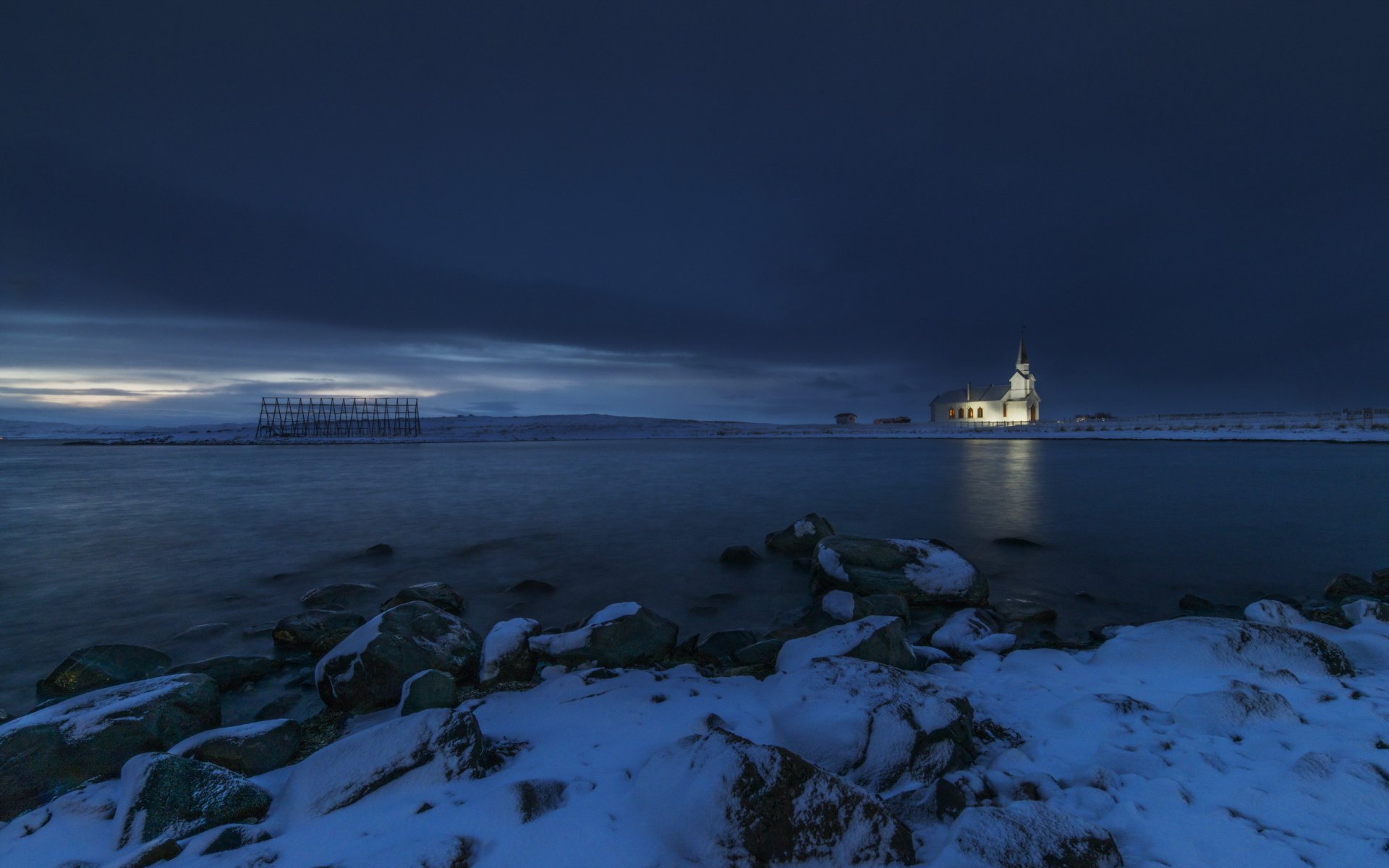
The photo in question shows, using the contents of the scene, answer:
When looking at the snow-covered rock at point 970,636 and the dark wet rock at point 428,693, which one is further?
the snow-covered rock at point 970,636

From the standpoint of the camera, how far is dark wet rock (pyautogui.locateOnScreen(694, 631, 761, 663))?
21.1 ft

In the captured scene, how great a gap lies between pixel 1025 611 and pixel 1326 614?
3.30m

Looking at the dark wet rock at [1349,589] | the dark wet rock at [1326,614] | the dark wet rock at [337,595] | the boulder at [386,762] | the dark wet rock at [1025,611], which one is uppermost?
the boulder at [386,762]

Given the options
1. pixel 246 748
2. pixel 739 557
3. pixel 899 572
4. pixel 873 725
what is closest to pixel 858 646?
pixel 873 725

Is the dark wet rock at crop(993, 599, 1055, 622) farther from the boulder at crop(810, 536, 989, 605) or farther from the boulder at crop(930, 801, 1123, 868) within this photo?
the boulder at crop(930, 801, 1123, 868)

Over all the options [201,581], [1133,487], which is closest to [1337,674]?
[201,581]

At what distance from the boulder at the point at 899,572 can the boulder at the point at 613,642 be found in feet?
11.1

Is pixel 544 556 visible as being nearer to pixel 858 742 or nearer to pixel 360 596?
pixel 360 596

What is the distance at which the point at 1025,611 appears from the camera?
7.80 metres

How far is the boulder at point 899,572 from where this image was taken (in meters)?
8.36

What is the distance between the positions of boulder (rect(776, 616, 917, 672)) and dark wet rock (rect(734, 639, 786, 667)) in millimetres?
294

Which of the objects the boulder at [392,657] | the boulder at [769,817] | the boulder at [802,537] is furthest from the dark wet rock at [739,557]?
the boulder at [769,817]

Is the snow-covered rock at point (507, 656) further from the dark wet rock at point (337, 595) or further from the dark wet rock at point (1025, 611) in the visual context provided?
the dark wet rock at point (1025, 611)

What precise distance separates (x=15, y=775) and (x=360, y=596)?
5.28 m
